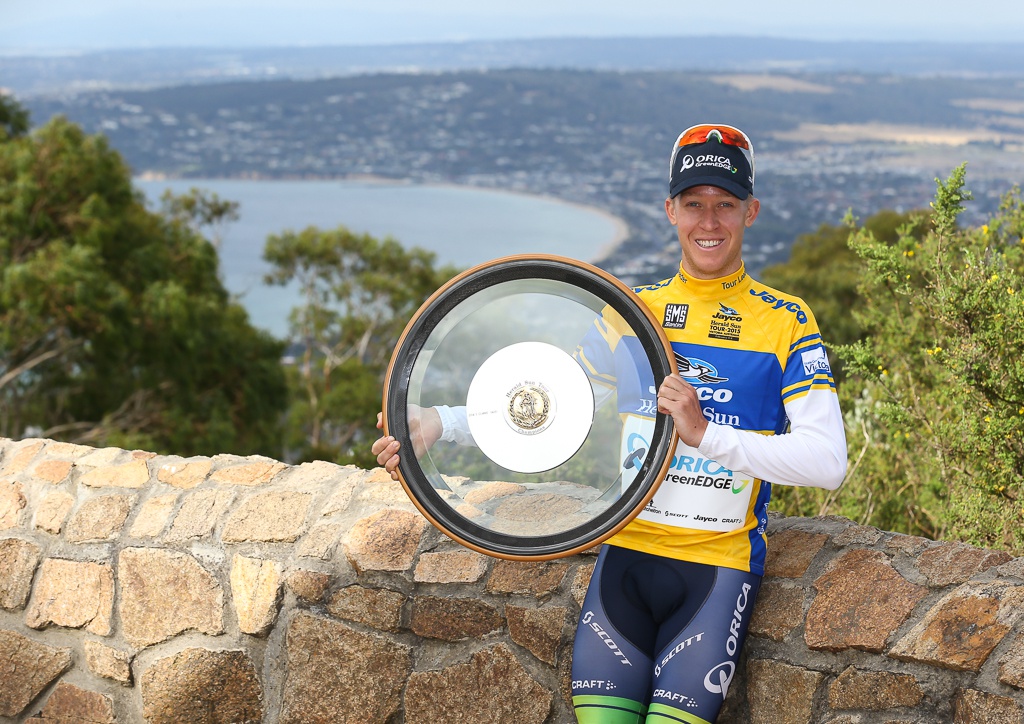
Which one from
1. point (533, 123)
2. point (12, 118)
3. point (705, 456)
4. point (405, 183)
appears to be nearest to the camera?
point (705, 456)

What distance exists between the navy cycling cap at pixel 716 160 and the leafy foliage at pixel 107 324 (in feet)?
40.3

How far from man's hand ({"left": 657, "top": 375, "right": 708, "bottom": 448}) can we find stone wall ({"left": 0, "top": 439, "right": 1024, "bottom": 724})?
Result: 53 centimetres

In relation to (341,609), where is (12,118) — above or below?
above

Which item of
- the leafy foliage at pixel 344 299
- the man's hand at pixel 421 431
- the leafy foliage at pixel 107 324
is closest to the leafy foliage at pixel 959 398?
the man's hand at pixel 421 431

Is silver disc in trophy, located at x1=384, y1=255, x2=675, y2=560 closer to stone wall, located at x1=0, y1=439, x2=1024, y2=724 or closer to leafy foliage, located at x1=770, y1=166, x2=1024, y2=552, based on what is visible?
stone wall, located at x1=0, y1=439, x2=1024, y2=724

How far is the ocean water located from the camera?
86.6m

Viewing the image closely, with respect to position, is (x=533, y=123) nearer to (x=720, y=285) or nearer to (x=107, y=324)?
(x=107, y=324)

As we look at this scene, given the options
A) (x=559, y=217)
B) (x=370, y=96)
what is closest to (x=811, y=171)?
(x=559, y=217)

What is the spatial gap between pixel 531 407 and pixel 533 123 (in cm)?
9833

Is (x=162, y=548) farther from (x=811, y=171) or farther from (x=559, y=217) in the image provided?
(x=559, y=217)

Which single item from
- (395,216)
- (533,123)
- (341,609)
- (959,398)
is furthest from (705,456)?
(395,216)

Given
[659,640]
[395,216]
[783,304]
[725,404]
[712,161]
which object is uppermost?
[712,161]

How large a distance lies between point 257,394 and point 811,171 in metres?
68.0

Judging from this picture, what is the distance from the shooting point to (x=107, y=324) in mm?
13078
